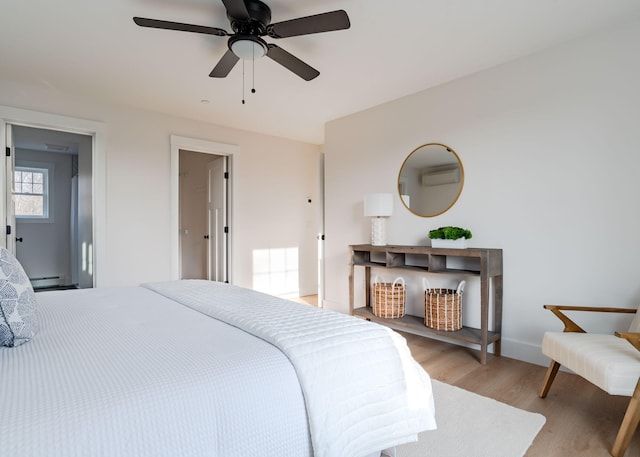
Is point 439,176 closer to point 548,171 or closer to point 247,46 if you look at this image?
point 548,171

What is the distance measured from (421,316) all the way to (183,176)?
15.7 feet

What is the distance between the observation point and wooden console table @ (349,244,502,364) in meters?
2.71

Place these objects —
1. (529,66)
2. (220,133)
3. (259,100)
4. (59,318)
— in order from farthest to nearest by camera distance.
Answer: (220,133)
(259,100)
(529,66)
(59,318)

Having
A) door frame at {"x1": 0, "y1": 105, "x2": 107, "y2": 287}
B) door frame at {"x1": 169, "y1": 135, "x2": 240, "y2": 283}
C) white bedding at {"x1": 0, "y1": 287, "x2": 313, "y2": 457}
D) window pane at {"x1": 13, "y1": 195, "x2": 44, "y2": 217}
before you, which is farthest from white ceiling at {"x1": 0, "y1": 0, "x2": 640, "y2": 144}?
window pane at {"x1": 13, "y1": 195, "x2": 44, "y2": 217}

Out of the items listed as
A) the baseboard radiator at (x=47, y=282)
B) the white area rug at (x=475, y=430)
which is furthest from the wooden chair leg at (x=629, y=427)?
the baseboard radiator at (x=47, y=282)

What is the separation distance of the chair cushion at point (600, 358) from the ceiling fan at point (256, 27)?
6.96 ft

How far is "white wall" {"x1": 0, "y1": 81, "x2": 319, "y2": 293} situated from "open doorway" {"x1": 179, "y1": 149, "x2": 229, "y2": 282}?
1.16ft

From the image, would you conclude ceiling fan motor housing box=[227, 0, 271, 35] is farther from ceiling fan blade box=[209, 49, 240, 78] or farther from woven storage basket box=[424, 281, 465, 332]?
woven storage basket box=[424, 281, 465, 332]

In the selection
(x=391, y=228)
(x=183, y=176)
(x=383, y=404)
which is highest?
(x=183, y=176)

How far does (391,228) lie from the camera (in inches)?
147

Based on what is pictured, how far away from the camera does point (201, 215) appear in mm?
5957

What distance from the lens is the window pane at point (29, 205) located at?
5855mm

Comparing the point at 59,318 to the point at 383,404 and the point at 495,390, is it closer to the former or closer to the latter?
the point at 383,404

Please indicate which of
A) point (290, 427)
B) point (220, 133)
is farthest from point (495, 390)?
point (220, 133)
